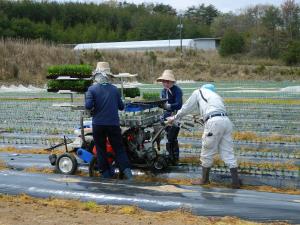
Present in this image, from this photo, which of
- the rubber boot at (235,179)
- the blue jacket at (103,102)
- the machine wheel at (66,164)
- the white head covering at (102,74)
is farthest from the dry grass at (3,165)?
the rubber boot at (235,179)

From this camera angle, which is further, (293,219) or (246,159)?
(246,159)

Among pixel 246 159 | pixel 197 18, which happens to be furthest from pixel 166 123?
pixel 197 18

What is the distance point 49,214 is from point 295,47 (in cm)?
4849

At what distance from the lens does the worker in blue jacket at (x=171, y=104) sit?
22.9 feet

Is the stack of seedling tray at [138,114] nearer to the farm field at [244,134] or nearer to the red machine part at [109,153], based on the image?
the red machine part at [109,153]

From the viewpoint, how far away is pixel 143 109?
659 centimetres

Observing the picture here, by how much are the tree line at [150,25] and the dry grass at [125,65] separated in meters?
4.01

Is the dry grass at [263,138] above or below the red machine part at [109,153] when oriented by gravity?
below

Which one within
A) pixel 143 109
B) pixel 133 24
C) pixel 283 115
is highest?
pixel 133 24

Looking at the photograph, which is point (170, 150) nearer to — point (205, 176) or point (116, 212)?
point (205, 176)

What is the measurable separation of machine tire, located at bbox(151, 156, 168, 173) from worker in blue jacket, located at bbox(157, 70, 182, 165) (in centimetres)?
38

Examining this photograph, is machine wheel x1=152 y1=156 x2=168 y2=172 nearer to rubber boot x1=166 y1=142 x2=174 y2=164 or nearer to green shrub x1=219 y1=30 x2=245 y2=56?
rubber boot x1=166 y1=142 x2=174 y2=164

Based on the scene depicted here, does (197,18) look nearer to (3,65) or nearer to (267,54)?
(267,54)

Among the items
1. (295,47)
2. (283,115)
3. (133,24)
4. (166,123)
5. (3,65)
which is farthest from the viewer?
(133,24)
